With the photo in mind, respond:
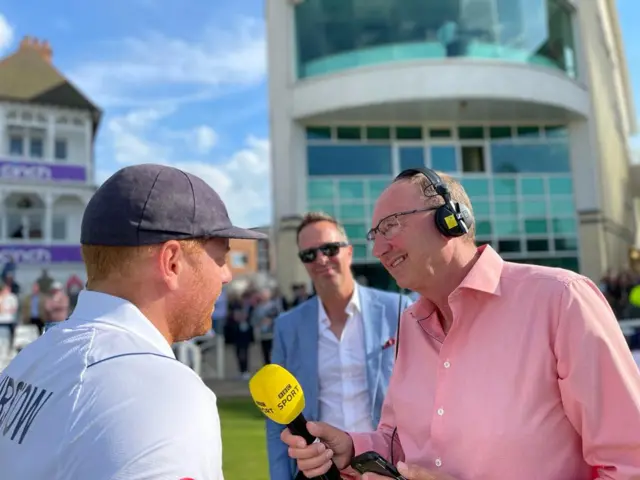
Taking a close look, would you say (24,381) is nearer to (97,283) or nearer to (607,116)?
(97,283)

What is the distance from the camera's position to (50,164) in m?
33.1

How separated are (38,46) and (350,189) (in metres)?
30.9

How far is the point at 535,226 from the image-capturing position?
2070 cm

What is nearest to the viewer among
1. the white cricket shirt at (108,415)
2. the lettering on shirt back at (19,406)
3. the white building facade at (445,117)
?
the white cricket shirt at (108,415)

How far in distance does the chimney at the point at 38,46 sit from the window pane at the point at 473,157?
103 ft

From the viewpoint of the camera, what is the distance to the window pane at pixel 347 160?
2048cm

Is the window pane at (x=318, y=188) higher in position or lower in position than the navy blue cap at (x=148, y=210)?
higher

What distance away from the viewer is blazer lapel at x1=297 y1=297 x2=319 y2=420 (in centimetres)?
353

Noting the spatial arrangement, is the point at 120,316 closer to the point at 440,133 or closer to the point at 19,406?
the point at 19,406

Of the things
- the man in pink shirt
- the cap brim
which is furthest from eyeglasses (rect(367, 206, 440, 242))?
the cap brim

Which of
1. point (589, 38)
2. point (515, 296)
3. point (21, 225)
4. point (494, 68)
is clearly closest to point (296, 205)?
point (494, 68)

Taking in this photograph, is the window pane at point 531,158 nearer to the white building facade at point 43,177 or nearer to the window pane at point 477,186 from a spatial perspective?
the window pane at point 477,186

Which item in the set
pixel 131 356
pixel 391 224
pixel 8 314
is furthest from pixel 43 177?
pixel 131 356

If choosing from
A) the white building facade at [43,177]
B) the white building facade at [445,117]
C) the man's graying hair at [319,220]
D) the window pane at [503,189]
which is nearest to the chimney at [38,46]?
the white building facade at [43,177]
